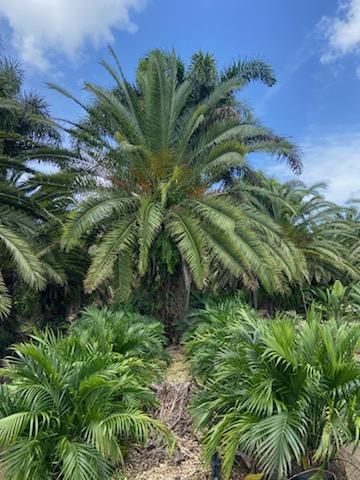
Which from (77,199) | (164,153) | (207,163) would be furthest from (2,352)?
(207,163)

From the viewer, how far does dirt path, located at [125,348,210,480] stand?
4766 mm

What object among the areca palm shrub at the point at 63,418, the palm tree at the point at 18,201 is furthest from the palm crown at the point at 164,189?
the areca palm shrub at the point at 63,418

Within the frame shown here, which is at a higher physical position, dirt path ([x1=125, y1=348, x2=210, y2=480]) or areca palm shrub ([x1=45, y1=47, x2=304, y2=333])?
areca palm shrub ([x1=45, y1=47, x2=304, y2=333])

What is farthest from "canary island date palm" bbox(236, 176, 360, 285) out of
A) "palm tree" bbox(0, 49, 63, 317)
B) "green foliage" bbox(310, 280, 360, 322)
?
"palm tree" bbox(0, 49, 63, 317)

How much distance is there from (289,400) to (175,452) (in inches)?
71.7

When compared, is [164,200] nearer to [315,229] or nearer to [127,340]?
[127,340]

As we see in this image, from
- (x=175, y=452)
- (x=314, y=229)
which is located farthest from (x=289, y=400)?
(x=314, y=229)

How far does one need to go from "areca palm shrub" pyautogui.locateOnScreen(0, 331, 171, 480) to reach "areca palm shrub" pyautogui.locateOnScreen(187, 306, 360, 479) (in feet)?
3.28

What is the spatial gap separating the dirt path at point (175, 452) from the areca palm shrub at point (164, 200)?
2.96m

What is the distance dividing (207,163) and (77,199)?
344cm

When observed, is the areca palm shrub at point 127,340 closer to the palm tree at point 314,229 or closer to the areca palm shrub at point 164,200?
the areca palm shrub at point 164,200

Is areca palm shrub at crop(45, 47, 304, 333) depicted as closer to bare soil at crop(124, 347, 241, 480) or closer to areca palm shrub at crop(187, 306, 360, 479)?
bare soil at crop(124, 347, 241, 480)

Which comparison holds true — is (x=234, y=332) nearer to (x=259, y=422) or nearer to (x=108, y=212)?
(x=259, y=422)

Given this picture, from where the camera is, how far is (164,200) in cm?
955
